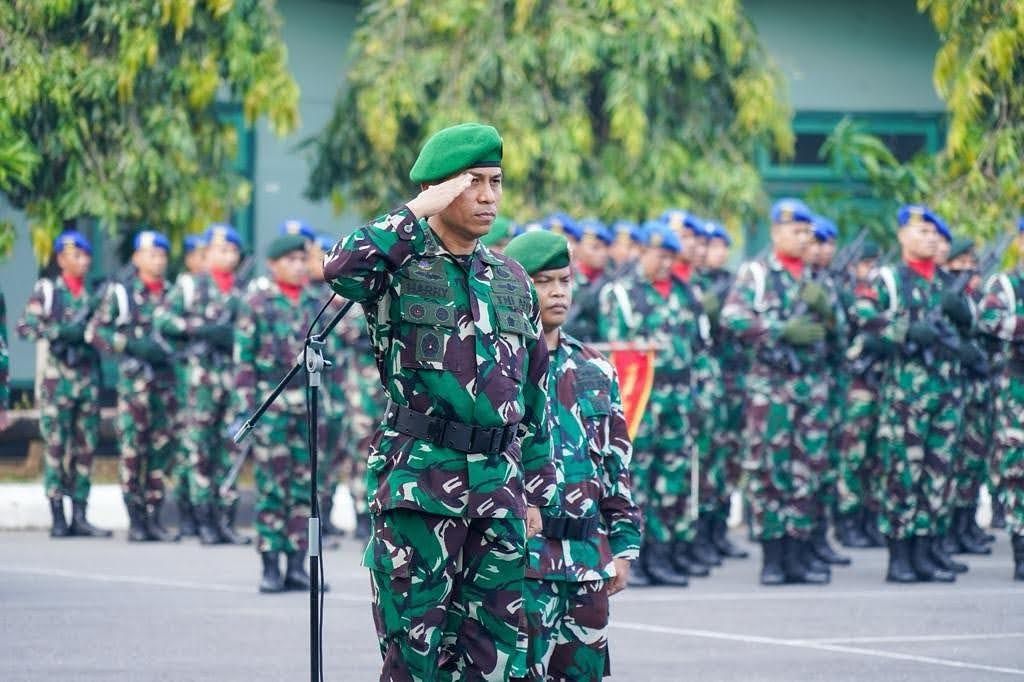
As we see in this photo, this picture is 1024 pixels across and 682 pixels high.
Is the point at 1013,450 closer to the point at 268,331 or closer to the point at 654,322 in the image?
the point at 654,322

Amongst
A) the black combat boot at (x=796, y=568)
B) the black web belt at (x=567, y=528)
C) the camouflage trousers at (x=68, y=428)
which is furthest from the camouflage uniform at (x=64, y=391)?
the black web belt at (x=567, y=528)

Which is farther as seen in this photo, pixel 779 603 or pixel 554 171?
pixel 554 171

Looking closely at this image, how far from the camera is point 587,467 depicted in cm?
725

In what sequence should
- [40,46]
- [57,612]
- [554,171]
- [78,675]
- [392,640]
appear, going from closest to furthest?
1. [392,640]
2. [78,675]
3. [57,612]
4. [40,46]
5. [554,171]

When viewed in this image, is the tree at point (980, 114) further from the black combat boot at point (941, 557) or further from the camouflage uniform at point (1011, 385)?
the black combat boot at point (941, 557)

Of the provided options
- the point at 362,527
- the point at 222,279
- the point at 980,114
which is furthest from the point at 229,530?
the point at 980,114

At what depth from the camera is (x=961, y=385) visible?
44.8ft

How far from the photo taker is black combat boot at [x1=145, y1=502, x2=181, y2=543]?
16.3 metres

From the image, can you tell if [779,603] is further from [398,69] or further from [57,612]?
[398,69]

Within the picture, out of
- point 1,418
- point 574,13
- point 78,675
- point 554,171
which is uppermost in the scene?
point 574,13

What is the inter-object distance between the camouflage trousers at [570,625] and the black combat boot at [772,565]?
6.48 metres

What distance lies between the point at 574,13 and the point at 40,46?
493 cm

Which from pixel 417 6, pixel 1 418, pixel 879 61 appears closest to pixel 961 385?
pixel 1 418

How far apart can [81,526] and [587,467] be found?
10.1m
